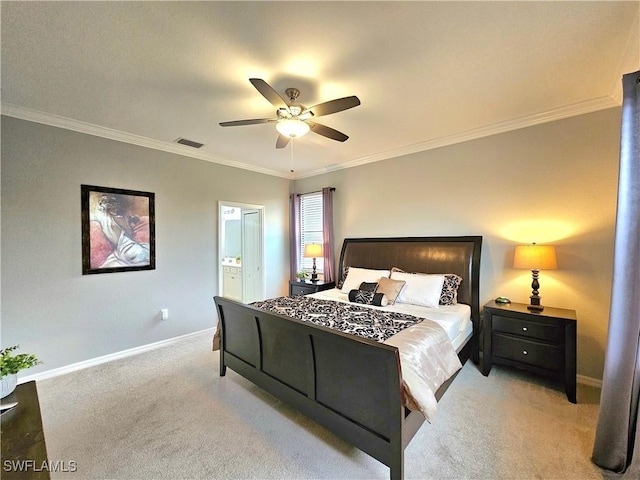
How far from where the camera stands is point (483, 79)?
7.40ft

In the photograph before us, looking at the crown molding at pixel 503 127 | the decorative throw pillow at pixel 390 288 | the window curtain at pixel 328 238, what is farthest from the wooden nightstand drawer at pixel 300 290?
the crown molding at pixel 503 127

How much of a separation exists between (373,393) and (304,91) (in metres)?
2.45

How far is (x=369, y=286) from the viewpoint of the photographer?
328cm

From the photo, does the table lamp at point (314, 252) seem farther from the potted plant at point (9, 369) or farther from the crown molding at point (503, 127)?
the potted plant at point (9, 369)

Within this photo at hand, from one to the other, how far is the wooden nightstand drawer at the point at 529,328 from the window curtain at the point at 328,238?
260 centimetres

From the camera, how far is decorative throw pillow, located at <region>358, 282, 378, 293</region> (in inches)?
127

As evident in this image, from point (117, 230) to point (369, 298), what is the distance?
10.6 feet

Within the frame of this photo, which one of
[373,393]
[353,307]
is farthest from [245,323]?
[373,393]

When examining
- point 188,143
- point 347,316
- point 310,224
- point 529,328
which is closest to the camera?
point 347,316

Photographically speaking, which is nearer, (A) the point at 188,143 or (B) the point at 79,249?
(B) the point at 79,249

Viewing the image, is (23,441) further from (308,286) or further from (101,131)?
(308,286)

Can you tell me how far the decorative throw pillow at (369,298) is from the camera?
9.95 feet

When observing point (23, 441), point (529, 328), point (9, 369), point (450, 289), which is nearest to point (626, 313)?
point (529, 328)

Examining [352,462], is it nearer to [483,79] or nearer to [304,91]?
[304,91]
